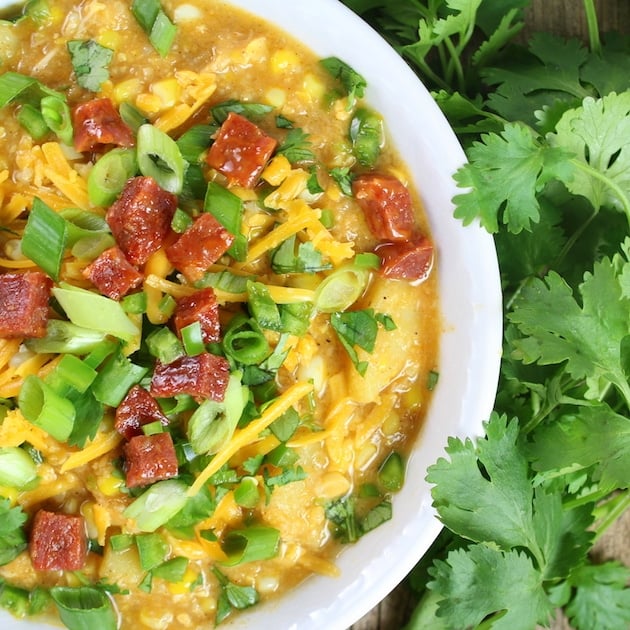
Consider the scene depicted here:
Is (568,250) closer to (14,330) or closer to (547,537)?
(547,537)

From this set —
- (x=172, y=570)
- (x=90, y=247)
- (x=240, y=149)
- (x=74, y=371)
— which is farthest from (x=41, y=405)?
(x=240, y=149)

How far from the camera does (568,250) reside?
118 inches

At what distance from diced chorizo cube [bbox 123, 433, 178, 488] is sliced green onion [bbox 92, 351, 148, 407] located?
15 centimetres

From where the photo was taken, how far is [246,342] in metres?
2.44

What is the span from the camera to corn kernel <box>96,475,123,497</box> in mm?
2480

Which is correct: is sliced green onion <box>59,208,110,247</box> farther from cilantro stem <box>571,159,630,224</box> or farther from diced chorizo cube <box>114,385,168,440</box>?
cilantro stem <box>571,159,630,224</box>

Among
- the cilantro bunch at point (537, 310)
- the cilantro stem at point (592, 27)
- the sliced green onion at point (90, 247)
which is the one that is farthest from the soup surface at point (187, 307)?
the cilantro stem at point (592, 27)

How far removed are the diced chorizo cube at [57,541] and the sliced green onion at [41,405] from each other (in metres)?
0.35

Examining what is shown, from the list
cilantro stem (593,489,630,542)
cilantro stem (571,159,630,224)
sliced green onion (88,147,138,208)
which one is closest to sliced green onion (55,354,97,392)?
sliced green onion (88,147,138,208)

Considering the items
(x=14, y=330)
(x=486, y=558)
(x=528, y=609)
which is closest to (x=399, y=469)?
(x=486, y=558)

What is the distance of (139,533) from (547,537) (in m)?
1.34

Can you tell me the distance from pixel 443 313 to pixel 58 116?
54.0 inches

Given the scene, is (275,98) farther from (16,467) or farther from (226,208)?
(16,467)

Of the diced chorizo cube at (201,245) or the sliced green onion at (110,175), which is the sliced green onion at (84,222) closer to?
the sliced green onion at (110,175)
